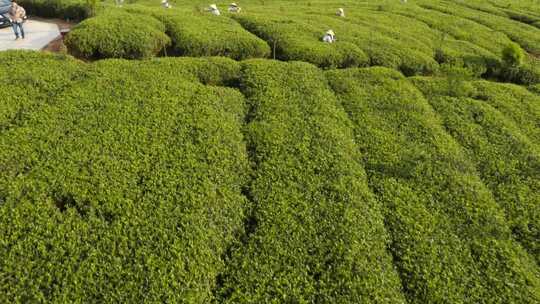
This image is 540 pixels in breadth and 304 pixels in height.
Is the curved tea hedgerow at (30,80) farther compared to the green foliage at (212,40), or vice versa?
the green foliage at (212,40)

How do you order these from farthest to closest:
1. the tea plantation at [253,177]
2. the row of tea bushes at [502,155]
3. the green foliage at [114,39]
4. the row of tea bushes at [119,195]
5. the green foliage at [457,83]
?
the green foliage at [457,83]
the green foliage at [114,39]
the row of tea bushes at [502,155]
the tea plantation at [253,177]
the row of tea bushes at [119,195]

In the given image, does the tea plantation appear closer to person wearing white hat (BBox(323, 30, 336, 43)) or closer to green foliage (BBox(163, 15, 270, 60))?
green foliage (BBox(163, 15, 270, 60))

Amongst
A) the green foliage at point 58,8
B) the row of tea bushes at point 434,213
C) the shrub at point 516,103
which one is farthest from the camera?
the green foliage at point 58,8

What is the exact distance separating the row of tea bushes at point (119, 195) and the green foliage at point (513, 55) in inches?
461

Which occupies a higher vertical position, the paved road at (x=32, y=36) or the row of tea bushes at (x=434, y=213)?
the paved road at (x=32, y=36)

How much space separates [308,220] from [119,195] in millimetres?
3652

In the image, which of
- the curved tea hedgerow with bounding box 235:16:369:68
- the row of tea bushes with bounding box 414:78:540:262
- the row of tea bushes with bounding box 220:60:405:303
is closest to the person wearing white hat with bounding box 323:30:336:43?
the curved tea hedgerow with bounding box 235:16:369:68

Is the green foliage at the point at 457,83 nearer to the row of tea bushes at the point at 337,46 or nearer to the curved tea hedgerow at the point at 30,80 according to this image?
the row of tea bushes at the point at 337,46

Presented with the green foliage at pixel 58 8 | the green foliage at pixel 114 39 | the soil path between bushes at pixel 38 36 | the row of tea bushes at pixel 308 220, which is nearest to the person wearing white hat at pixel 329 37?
the row of tea bushes at pixel 308 220

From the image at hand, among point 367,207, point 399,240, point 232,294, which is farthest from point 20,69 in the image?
point 399,240

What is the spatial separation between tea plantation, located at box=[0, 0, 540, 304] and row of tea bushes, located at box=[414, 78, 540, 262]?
5 centimetres

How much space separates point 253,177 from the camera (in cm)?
787

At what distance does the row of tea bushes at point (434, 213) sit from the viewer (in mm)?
6203

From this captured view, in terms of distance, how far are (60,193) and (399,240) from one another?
21.4 feet
